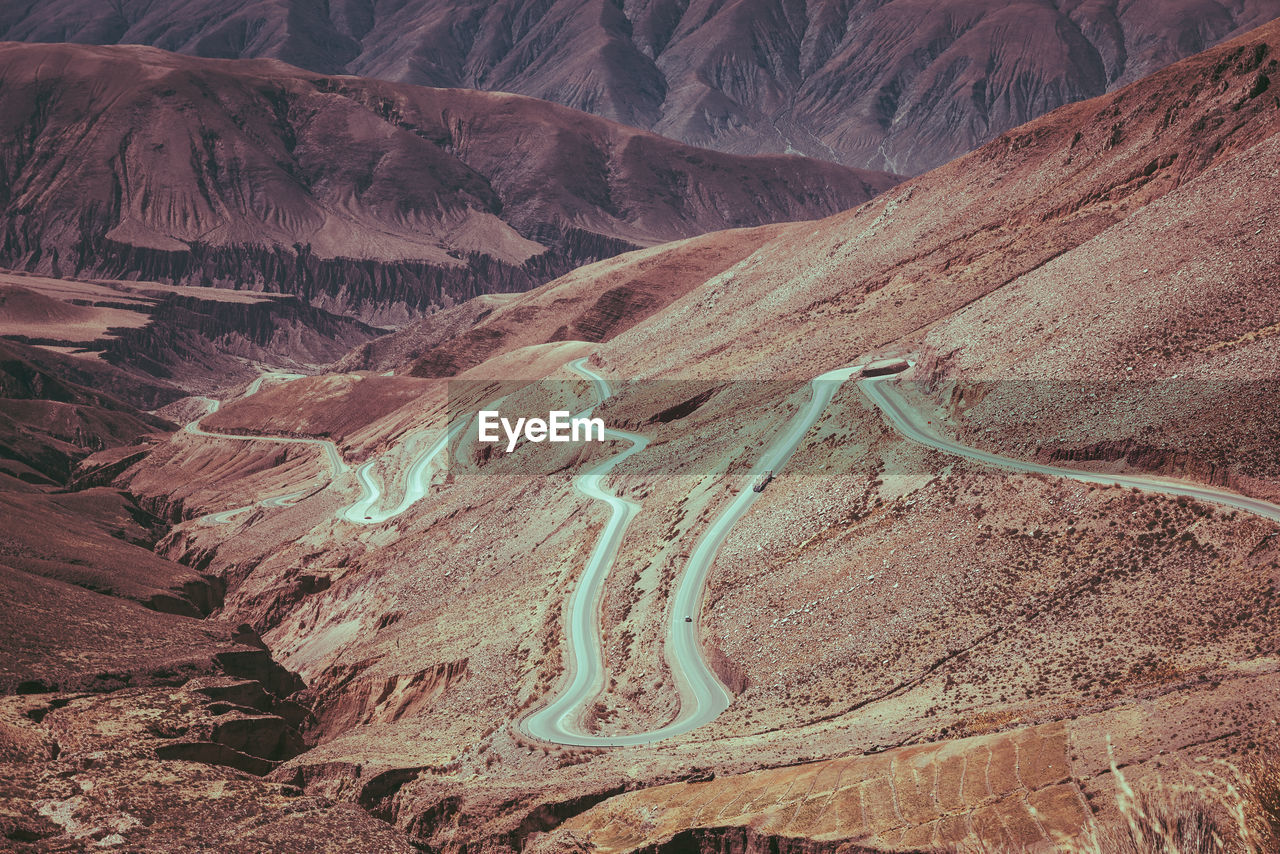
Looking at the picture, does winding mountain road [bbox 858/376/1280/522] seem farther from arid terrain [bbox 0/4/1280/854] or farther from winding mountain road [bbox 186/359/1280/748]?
arid terrain [bbox 0/4/1280/854]

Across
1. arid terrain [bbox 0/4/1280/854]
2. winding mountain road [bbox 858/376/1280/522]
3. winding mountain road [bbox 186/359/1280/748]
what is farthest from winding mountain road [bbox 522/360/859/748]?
winding mountain road [bbox 858/376/1280/522]

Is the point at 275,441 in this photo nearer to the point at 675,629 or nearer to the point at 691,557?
the point at 691,557

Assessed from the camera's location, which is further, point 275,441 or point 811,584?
point 275,441

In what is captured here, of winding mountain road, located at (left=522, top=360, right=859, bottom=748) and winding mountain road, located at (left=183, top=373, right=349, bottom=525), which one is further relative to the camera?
winding mountain road, located at (left=183, top=373, right=349, bottom=525)

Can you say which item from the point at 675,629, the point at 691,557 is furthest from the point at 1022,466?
the point at 675,629

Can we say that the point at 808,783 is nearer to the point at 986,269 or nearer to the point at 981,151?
the point at 986,269

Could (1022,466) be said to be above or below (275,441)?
below

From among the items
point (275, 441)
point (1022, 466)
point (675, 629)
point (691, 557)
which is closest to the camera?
point (675, 629)

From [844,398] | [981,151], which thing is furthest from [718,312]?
[844,398]

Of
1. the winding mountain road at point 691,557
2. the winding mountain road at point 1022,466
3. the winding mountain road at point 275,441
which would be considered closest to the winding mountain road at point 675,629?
the winding mountain road at point 691,557
